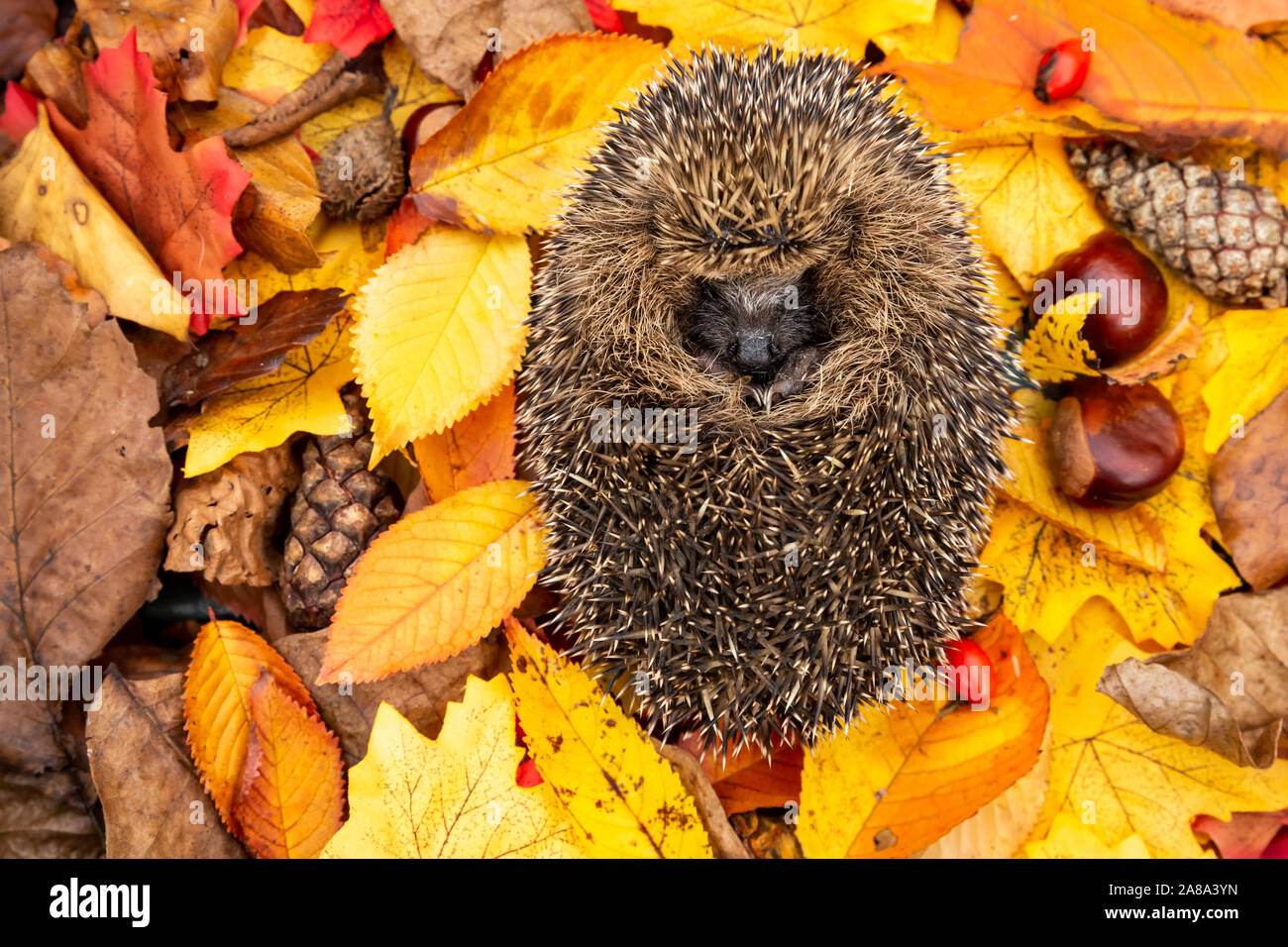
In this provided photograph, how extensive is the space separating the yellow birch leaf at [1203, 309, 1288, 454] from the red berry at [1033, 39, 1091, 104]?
0.71 meters

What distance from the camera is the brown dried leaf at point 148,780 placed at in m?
1.97

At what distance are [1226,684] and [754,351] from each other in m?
1.41

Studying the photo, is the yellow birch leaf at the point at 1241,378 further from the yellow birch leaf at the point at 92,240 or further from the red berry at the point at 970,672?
the yellow birch leaf at the point at 92,240

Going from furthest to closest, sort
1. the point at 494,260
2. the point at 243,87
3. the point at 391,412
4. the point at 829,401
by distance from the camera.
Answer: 1. the point at 243,87
2. the point at 494,260
3. the point at 391,412
4. the point at 829,401

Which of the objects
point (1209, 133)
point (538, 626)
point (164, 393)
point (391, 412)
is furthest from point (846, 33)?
point (164, 393)

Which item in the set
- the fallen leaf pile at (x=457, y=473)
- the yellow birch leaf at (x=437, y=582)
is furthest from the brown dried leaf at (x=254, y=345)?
the yellow birch leaf at (x=437, y=582)

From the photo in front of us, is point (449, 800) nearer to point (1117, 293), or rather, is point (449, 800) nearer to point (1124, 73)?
point (1117, 293)

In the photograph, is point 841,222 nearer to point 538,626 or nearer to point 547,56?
point 547,56

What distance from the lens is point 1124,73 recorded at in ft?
7.31

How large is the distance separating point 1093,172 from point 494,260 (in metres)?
1.55

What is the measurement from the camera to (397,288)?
2131mm

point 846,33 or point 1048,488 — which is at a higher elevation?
point 846,33

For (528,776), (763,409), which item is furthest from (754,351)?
(528,776)

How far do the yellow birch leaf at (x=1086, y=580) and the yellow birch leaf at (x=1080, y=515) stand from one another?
4cm
